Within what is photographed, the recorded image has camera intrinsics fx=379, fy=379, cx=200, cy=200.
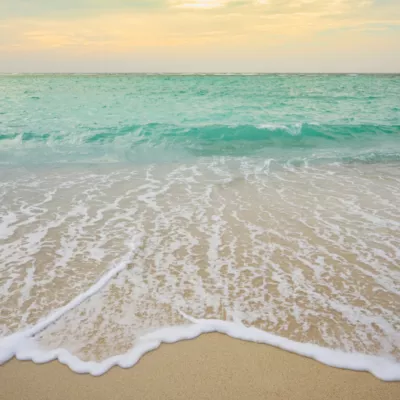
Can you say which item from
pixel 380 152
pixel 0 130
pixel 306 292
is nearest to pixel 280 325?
pixel 306 292

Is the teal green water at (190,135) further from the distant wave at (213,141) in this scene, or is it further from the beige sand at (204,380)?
the beige sand at (204,380)

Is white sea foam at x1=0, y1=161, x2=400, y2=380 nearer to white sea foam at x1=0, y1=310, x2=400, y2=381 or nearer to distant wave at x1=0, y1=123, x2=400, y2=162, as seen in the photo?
white sea foam at x1=0, y1=310, x2=400, y2=381

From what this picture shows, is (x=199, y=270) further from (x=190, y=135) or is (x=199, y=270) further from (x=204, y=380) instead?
(x=190, y=135)

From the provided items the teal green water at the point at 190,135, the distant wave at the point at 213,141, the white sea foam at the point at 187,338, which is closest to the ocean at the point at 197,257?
the white sea foam at the point at 187,338

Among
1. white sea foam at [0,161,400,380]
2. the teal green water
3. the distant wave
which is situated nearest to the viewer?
white sea foam at [0,161,400,380]

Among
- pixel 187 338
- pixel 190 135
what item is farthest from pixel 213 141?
pixel 187 338

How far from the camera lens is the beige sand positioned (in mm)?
2297

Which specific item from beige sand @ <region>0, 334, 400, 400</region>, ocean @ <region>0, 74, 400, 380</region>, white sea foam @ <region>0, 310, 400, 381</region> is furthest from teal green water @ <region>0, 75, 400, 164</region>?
beige sand @ <region>0, 334, 400, 400</region>

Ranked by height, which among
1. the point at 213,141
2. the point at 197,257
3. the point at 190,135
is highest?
the point at 197,257

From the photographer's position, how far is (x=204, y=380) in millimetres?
2404

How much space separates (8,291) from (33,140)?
10.5 metres

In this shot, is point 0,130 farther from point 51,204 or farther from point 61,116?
point 51,204

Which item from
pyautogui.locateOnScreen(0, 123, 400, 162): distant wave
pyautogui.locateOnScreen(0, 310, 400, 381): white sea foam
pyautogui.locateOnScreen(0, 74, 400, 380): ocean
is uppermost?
pyautogui.locateOnScreen(0, 310, 400, 381): white sea foam

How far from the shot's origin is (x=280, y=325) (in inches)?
115
